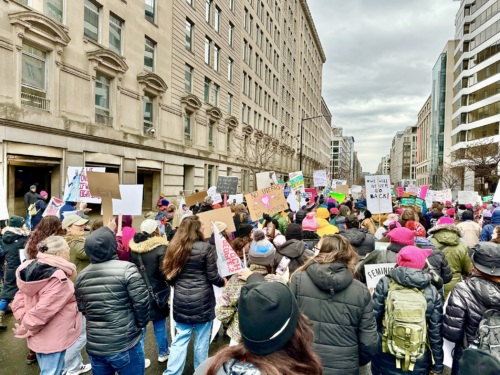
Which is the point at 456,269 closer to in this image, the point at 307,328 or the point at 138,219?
the point at 307,328

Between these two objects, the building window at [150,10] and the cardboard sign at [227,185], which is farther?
the building window at [150,10]

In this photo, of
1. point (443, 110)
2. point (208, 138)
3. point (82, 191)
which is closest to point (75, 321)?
point (82, 191)

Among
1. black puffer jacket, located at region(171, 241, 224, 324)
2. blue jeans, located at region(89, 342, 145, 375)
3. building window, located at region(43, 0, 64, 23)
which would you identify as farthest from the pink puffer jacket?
building window, located at region(43, 0, 64, 23)

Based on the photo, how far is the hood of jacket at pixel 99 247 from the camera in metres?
3.10

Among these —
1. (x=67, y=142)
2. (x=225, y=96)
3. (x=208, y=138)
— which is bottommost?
(x=67, y=142)

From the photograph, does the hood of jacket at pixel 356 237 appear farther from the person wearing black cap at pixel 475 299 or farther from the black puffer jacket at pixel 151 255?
the black puffer jacket at pixel 151 255

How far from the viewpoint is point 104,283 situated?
3133 mm

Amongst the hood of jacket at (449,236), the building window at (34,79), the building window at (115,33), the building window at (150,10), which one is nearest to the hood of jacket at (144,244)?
the hood of jacket at (449,236)

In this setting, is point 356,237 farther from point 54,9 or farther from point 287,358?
point 54,9

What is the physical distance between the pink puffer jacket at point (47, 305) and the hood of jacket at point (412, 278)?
10.3 ft

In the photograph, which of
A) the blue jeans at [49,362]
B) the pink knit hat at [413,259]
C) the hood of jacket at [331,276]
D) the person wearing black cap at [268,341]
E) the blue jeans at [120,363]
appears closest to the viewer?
the person wearing black cap at [268,341]

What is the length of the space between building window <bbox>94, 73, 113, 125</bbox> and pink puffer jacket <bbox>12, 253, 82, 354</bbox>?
1436 cm

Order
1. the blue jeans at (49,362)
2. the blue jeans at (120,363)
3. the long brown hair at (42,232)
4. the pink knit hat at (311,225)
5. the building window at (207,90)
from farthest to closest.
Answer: the building window at (207,90), the pink knit hat at (311,225), the long brown hair at (42,232), the blue jeans at (49,362), the blue jeans at (120,363)

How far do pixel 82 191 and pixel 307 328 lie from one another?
8584mm
